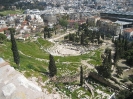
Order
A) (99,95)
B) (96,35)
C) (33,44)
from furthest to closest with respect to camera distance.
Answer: (96,35), (33,44), (99,95)

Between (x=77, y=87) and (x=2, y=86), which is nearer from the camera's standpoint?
(x=2, y=86)

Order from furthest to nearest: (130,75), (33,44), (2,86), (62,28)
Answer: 1. (62,28)
2. (33,44)
3. (130,75)
4. (2,86)

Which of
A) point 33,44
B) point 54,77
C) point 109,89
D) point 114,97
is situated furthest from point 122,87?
point 33,44

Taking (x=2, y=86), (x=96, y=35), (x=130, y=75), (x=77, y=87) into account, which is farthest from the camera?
(x=96, y=35)

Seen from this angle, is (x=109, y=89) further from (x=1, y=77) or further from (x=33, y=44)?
(x=33, y=44)

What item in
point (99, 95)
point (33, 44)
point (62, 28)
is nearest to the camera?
point (99, 95)

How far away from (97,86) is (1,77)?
110ft

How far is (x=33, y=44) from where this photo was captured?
290ft

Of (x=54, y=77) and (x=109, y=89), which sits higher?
(x=54, y=77)

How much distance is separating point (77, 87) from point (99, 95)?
5.74 metres

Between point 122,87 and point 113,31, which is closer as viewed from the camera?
point 122,87

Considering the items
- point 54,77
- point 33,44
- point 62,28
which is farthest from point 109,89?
point 62,28

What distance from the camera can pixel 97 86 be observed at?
4622 cm

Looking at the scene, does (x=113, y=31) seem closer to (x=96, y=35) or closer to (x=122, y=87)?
(x=96, y=35)
